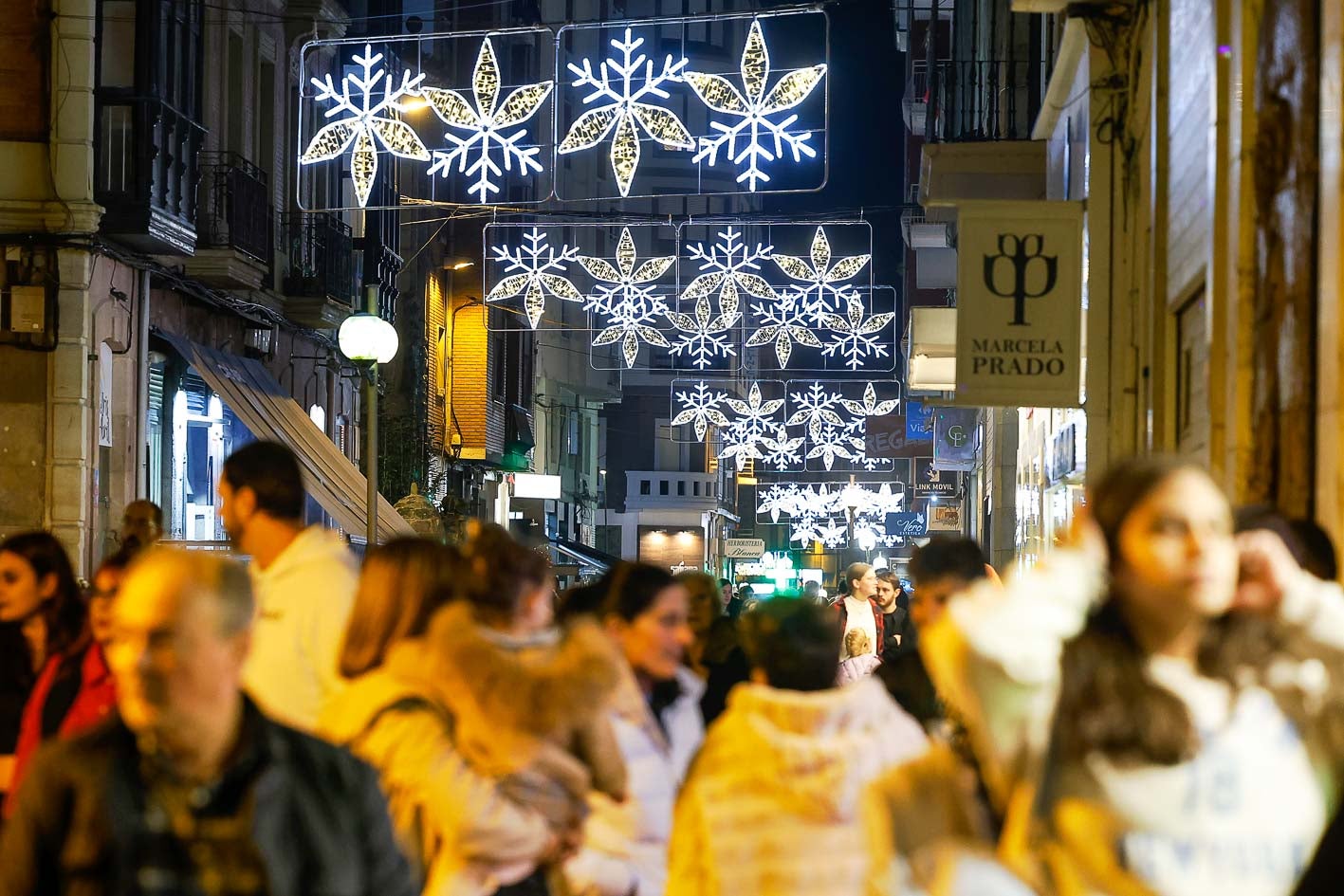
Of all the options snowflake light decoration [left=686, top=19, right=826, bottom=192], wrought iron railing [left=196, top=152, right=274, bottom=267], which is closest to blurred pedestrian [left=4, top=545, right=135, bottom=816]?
snowflake light decoration [left=686, top=19, right=826, bottom=192]

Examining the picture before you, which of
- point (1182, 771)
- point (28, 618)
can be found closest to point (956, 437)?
point (28, 618)

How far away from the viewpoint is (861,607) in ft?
51.7

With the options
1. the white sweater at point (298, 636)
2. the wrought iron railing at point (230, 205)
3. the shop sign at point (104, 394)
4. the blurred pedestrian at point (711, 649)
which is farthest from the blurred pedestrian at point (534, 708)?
the wrought iron railing at point (230, 205)

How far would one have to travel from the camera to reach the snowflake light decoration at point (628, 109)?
16.1 m

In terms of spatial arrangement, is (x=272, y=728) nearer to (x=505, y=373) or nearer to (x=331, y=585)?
(x=331, y=585)

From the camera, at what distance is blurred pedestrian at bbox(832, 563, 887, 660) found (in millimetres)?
15531

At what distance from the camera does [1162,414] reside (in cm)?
1184

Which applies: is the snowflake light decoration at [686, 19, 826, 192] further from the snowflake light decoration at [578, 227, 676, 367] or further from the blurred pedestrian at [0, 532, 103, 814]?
the blurred pedestrian at [0, 532, 103, 814]

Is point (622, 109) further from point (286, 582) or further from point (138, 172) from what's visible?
point (286, 582)

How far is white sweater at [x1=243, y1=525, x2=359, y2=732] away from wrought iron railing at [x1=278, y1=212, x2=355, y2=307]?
2063 centimetres

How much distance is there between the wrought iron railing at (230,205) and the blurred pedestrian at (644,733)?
1659cm

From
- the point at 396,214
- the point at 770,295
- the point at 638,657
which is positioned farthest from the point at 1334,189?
the point at 396,214

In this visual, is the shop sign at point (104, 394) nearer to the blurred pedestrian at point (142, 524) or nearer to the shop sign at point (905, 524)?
the blurred pedestrian at point (142, 524)

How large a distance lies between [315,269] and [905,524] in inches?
1862
